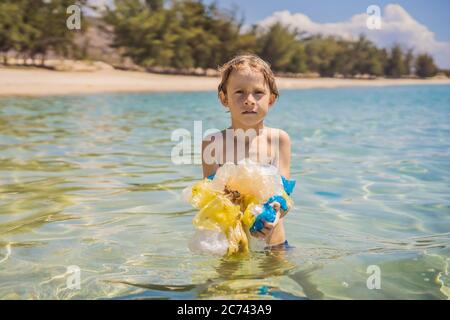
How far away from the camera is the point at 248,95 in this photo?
289 cm

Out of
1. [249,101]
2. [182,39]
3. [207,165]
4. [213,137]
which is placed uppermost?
[182,39]

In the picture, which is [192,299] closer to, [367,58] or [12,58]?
[12,58]

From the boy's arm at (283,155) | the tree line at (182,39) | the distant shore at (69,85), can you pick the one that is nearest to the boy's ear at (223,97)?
the boy's arm at (283,155)

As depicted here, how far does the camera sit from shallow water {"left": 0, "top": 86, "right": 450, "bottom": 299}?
2656 millimetres

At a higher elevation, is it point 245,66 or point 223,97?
point 245,66

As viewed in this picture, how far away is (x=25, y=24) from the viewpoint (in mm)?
34531

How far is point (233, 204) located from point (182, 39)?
45492 mm

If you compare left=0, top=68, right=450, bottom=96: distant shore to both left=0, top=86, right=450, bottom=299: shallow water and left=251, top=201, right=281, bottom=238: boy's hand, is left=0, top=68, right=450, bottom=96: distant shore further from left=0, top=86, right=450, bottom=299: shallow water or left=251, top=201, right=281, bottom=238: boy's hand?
left=251, top=201, right=281, bottom=238: boy's hand

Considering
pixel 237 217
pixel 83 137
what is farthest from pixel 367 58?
pixel 237 217

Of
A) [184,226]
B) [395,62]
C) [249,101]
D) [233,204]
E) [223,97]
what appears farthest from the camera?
[395,62]

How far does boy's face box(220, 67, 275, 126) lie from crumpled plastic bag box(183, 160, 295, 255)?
262 mm

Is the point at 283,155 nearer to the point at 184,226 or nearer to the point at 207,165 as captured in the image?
the point at 207,165

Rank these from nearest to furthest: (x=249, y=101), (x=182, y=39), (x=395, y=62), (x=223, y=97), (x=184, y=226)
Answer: (x=249, y=101) → (x=223, y=97) → (x=184, y=226) → (x=182, y=39) → (x=395, y=62)

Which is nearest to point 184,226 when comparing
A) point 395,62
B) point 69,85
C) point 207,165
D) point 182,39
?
point 207,165
